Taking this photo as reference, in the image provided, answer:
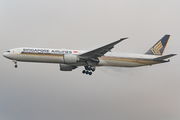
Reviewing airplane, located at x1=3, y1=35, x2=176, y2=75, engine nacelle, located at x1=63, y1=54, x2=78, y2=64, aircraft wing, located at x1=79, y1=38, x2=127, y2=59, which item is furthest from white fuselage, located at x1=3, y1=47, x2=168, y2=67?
aircraft wing, located at x1=79, y1=38, x2=127, y2=59

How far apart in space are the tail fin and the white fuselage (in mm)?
2729

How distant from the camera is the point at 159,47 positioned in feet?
157

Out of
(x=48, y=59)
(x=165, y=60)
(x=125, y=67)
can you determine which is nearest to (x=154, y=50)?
(x=165, y=60)

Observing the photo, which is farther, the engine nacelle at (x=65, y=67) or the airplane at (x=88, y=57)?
the engine nacelle at (x=65, y=67)

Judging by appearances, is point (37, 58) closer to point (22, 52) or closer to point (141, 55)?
point (22, 52)

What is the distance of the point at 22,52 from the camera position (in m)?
40.3

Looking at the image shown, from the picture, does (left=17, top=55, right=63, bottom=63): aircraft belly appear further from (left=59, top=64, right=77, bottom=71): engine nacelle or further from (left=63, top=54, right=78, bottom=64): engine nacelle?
(left=59, top=64, right=77, bottom=71): engine nacelle

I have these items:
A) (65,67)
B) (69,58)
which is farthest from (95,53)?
(65,67)

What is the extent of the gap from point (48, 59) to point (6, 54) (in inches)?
266

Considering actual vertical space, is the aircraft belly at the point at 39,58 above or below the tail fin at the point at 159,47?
below

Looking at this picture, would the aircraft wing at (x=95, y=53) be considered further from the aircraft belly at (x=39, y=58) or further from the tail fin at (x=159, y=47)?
the tail fin at (x=159, y=47)

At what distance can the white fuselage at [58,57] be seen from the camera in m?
40.2

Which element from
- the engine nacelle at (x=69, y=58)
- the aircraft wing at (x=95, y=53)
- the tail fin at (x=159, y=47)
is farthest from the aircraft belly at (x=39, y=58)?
the tail fin at (x=159, y=47)

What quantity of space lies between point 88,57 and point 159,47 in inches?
578
